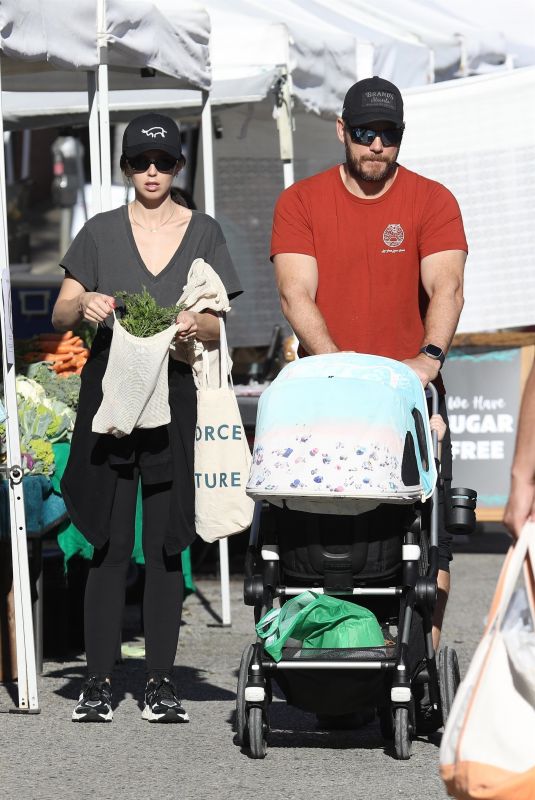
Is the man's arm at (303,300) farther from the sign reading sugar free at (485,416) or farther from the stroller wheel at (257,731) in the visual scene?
→ the sign reading sugar free at (485,416)

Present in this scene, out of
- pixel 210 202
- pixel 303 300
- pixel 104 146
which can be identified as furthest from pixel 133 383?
pixel 210 202

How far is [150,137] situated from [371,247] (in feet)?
2.90

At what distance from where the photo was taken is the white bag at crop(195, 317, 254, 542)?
18.3 ft

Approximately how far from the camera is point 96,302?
18.3ft

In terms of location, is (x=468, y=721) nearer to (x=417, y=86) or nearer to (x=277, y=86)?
(x=277, y=86)

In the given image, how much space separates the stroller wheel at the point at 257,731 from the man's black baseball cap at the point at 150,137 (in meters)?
2.00

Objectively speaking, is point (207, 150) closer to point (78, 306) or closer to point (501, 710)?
point (78, 306)

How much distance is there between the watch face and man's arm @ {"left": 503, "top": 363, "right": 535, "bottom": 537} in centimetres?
192

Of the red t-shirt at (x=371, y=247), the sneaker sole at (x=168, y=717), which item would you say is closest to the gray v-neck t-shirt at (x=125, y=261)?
the red t-shirt at (x=371, y=247)

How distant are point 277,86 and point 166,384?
3579 millimetres

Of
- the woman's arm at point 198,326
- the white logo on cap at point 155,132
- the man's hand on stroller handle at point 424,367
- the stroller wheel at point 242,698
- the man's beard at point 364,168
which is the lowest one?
the stroller wheel at point 242,698

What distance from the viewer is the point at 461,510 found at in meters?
5.27

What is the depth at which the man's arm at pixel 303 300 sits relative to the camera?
545 cm

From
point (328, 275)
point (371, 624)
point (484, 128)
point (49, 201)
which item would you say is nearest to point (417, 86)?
point (484, 128)
